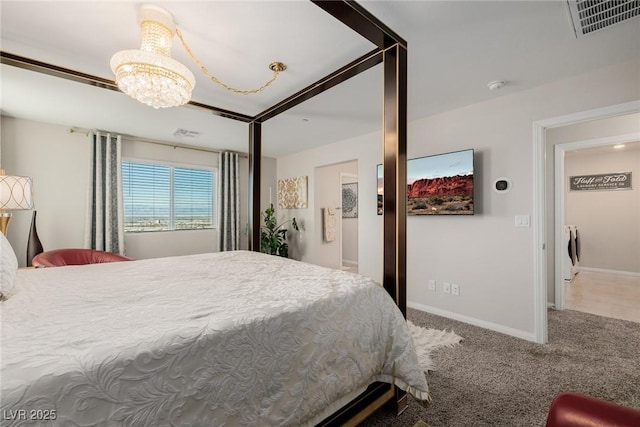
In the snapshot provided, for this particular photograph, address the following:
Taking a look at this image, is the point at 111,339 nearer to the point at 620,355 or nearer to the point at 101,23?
the point at 101,23

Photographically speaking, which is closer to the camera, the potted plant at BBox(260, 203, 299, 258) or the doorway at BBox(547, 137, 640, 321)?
the doorway at BBox(547, 137, 640, 321)

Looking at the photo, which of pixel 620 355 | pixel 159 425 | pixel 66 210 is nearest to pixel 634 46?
pixel 620 355

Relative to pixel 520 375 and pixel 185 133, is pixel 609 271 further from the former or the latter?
pixel 185 133

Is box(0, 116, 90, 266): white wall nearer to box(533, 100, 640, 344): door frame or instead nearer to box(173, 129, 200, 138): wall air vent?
box(173, 129, 200, 138): wall air vent

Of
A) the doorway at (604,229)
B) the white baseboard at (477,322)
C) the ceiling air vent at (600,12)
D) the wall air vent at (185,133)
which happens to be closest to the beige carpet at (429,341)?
the white baseboard at (477,322)

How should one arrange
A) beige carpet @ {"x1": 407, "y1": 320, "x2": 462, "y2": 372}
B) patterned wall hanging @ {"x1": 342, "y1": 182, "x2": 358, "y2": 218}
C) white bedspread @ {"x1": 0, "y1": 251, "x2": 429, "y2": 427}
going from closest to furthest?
white bedspread @ {"x1": 0, "y1": 251, "x2": 429, "y2": 427}, beige carpet @ {"x1": 407, "y1": 320, "x2": 462, "y2": 372}, patterned wall hanging @ {"x1": 342, "y1": 182, "x2": 358, "y2": 218}

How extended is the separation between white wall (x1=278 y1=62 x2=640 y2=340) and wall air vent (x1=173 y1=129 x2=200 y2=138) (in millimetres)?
3031

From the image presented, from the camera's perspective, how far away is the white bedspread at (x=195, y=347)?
710 millimetres

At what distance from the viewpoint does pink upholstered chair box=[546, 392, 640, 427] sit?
88cm

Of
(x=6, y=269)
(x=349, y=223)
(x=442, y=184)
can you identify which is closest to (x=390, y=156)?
(x=442, y=184)

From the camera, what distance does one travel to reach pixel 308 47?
6.27ft

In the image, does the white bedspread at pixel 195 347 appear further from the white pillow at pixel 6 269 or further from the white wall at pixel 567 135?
the white wall at pixel 567 135

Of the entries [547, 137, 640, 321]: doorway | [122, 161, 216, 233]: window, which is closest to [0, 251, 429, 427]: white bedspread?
[122, 161, 216, 233]: window

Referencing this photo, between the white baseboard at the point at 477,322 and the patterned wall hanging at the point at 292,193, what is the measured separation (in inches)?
107
